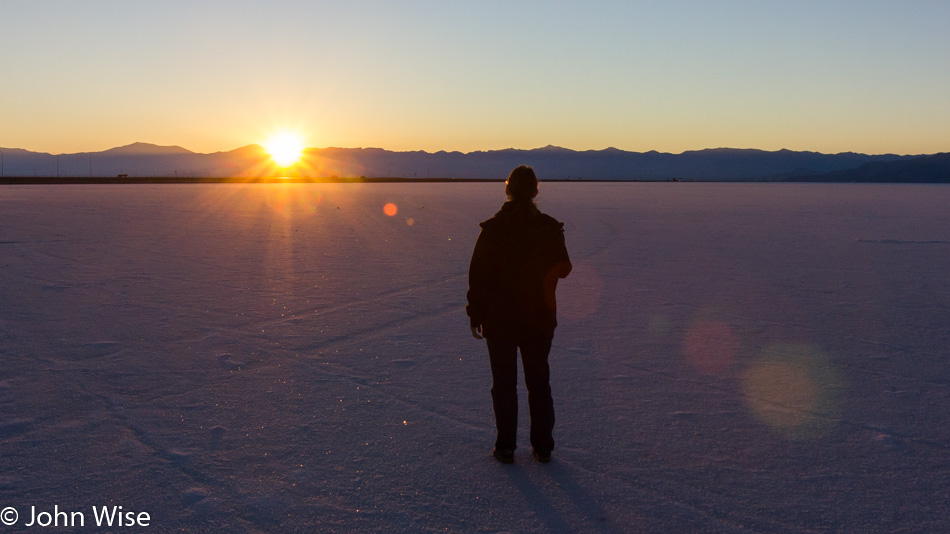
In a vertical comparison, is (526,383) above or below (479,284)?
below

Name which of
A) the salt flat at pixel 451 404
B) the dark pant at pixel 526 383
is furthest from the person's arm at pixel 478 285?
the salt flat at pixel 451 404

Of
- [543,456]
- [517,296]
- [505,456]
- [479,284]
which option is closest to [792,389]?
[543,456]

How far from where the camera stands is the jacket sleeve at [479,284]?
3.57 metres

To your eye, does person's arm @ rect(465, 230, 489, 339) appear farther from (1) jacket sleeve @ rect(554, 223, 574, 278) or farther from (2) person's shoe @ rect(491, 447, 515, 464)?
(2) person's shoe @ rect(491, 447, 515, 464)

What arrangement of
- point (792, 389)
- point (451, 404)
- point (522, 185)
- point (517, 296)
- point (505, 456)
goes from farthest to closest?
point (792, 389) < point (451, 404) < point (505, 456) < point (517, 296) < point (522, 185)

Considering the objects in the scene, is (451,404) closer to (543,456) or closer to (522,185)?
(543,456)

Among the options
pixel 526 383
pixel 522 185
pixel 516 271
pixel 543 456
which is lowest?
pixel 543 456

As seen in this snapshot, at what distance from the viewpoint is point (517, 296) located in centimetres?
359

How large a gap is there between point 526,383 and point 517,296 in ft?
1.76

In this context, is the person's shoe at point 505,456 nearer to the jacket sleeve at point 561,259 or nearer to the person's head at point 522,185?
the jacket sleeve at point 561,259

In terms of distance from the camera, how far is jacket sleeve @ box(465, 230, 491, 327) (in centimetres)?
357

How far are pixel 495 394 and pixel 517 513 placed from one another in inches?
29.9

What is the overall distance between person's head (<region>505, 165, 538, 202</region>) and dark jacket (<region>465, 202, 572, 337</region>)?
42mm

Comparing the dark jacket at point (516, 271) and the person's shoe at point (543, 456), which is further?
the person's shoe at point (543, 456)
